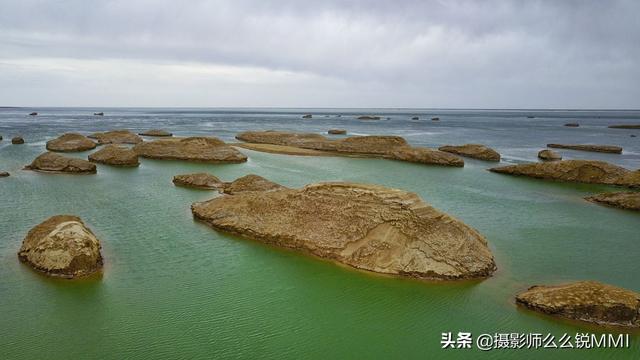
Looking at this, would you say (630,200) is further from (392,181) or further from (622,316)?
(622,316)

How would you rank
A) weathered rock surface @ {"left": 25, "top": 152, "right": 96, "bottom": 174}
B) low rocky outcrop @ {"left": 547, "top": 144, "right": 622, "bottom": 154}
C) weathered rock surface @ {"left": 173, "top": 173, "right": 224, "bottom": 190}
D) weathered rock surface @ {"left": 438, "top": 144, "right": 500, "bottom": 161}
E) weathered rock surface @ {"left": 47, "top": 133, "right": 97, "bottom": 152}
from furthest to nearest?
1. low rocky outcrop @ {"left": 547, "top": 144, "right": 622, "bottom": 154}
2. weathered rock surface @ {"left": 438, "top": 144, "right": 500, "bottom": 161}
3. weathered rock surface @ {"left": 47, "top": 133, "right": 97, "bottom": 152}
4. weathered rock surface @ {"left": 25, "top": 152, "right": 96, "bottom": 174}
5. weathered rock surface @ {"left": 173, "top": 173, "right": 224, "bottom": 190}

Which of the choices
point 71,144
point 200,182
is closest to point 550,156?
point 200,182

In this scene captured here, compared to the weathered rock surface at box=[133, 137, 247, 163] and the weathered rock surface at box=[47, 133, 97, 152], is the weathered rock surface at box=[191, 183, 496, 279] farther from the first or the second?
the weathered rock surface at box=[47, 133, 97, 152]

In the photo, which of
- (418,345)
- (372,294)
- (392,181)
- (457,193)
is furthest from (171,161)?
(418,345)

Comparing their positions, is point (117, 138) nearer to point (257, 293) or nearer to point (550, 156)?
point (550, 156)

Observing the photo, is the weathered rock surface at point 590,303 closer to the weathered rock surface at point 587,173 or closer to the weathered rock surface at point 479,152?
the weathered rock surface at point 587,173

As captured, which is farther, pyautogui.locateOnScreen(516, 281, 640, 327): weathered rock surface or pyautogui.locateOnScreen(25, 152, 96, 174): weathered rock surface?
pyautogui.locateOnScreen(25, 152, 96, 174): weathered rock surface

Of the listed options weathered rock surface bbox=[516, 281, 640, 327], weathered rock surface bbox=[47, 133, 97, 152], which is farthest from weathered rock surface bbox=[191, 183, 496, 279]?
weathered rock surface bbox=[47, 133, 97, 152]
